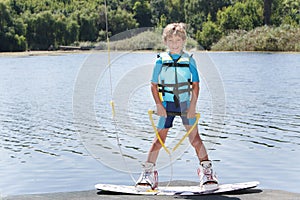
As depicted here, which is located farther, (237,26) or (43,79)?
(237,26)

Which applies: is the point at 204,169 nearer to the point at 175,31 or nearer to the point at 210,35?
the point at 175,31

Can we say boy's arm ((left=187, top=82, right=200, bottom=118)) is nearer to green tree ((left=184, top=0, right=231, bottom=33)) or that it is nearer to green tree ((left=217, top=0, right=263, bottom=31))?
green tree ((left=217, top=0, right=263, bottom=31))

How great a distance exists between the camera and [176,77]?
19.3 feet

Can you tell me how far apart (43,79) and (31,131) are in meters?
16.6

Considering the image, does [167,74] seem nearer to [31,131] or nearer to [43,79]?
[31,131]

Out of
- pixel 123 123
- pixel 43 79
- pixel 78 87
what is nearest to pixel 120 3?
pixel 43 79

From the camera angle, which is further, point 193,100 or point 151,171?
point 151,171

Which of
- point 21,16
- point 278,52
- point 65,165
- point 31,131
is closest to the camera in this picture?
point 65,165

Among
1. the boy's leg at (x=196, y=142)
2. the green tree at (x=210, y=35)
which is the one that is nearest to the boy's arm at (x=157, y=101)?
the boy's leg at (x=196, y=142)

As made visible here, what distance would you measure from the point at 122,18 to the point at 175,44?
6125 centimetres

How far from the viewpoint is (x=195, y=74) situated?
5.85 metres

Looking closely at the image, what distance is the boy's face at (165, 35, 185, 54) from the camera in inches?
231

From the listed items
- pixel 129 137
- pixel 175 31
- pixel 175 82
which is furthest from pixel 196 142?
pixel 129 137

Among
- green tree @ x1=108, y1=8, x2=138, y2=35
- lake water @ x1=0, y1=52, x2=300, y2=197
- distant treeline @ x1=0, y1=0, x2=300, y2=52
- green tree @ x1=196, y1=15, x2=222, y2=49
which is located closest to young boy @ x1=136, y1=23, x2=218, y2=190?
lake water @ x1=0, y1=52, x2=300, y2=197
